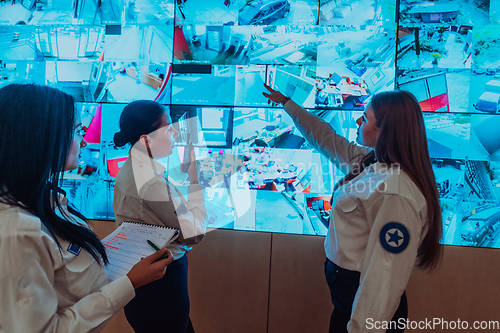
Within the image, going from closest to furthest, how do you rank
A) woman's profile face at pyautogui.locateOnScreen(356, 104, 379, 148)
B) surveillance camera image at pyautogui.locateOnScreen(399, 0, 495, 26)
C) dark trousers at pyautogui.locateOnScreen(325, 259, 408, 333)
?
dark trousers at pyautogui.locateOnScreen(325, 259, 408, 333) → woman's profile face at pyautogui.locateOnScreen(356, 104, 379, 148) → surveillance camera image at pyautogui.locateOnScreen(399, 0, 495, 26)

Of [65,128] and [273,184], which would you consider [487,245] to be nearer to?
[273,184]

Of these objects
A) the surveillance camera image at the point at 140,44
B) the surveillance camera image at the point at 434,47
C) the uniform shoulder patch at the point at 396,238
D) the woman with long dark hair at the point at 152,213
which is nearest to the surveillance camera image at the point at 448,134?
the surveillance camera image at the point at 434,47

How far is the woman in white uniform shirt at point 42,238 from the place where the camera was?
2.07 feet

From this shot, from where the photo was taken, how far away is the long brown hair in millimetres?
1076

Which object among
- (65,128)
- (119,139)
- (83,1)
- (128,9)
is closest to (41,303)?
(65,128)

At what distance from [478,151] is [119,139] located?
208cm

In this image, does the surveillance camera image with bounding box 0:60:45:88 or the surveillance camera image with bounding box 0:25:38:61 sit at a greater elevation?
the surveillance camera image with bounding box 0:25:38:61

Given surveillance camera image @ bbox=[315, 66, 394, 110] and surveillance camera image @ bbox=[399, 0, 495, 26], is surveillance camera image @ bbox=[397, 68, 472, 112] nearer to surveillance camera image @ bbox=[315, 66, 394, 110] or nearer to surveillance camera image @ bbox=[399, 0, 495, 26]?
surveillance camera image @ bbox=[315, 66, 394, 110]

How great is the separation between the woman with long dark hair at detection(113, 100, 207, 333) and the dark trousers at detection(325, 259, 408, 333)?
2.00 ft

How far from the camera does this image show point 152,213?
1.24 m

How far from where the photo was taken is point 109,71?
6.66ft

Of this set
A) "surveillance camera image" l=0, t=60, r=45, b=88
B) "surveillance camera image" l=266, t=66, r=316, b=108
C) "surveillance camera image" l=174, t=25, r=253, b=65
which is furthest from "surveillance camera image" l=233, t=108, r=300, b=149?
"surveillance camera image" l=0, t=60, r=45, b=88

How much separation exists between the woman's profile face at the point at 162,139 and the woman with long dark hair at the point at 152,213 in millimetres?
11

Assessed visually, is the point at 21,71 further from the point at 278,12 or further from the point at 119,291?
the point at 119,291
